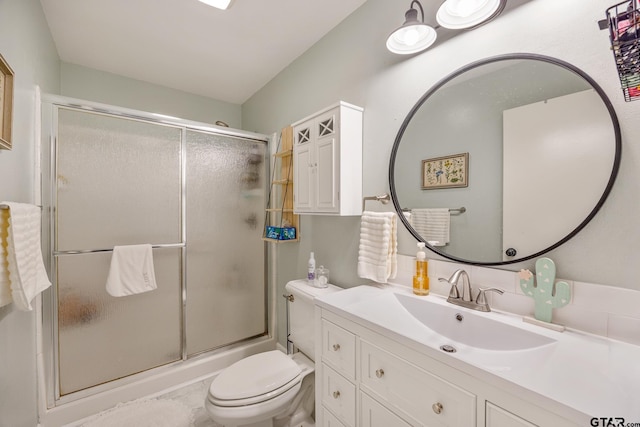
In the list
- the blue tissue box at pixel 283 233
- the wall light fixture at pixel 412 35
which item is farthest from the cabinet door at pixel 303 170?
the wall light fixture at pixel 412 35

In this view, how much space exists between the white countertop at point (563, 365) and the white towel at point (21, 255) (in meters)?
1.25

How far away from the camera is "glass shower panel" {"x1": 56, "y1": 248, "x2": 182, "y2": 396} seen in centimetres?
164

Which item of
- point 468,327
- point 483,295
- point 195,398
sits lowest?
point 195,398

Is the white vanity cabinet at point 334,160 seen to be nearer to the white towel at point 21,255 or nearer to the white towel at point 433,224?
the white towel at point 433,224

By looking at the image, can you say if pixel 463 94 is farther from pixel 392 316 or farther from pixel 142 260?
pixel 142 260

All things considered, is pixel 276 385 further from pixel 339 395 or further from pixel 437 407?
pixel 437 407

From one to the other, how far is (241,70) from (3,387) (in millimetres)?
2361

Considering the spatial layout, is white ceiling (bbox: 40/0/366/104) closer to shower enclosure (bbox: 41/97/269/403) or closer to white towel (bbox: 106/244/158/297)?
shower enclosure (bbox: 41/97/269/403)

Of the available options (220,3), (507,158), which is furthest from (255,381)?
(220,3)

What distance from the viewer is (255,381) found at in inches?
53.6

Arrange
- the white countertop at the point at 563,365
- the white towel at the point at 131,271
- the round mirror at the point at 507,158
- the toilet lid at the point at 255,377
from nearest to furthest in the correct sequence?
1. the white countertop at the point at 563,365
2. the round mirror at the point at 507,158
3. the toilet lid at the point at 255,377
4. the white towel at the point at 131,271

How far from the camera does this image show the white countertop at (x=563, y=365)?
53cm

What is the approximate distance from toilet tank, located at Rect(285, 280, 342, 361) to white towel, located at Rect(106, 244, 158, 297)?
1004mm

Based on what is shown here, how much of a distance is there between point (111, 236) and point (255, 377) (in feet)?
4.32
